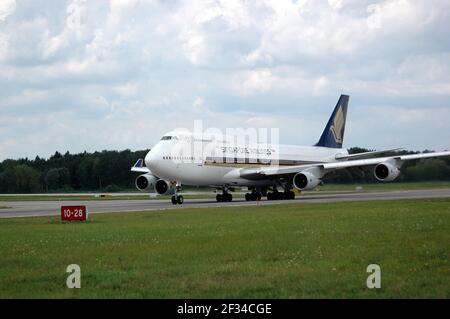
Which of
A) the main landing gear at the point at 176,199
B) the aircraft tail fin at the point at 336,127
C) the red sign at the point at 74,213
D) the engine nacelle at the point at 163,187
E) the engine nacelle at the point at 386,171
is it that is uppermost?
the aircraft tail fin at the point at 336,127

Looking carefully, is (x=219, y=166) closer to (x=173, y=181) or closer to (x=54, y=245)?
(x=173, y=181)

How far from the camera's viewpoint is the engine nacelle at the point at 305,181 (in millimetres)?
50369

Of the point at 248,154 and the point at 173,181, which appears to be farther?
the point at 248,154

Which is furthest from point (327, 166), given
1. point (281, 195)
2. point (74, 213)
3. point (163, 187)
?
point (74, 213)

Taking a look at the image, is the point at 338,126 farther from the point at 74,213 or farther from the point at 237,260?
the point at 237,260

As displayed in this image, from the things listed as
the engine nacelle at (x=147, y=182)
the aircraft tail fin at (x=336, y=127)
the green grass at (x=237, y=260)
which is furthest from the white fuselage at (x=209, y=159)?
the green grass at (x=237, y=260)

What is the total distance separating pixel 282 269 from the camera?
1393 centimetres

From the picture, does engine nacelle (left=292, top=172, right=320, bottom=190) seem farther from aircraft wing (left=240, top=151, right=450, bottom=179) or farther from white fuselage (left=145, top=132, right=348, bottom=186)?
white fuselage (left=145, top=132, right=348, bottom=186)

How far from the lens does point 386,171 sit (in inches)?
1997

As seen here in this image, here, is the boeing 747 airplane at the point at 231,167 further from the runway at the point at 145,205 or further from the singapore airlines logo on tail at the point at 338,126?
the singapore airlines logo on tail at the point at 338,126

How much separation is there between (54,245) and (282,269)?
7652mm
